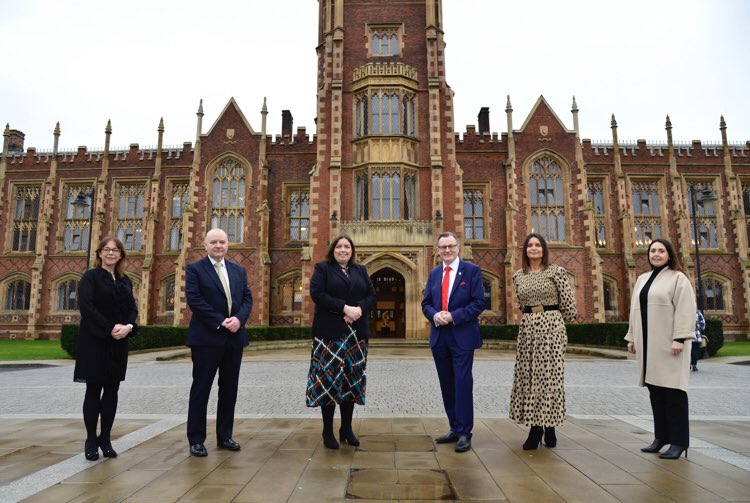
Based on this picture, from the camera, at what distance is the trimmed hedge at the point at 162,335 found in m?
16.7

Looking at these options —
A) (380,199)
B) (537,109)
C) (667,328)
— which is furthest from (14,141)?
(667,328)

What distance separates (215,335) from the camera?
473 cm

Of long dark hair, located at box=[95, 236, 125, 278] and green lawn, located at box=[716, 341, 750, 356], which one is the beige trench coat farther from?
green lawn, located at box=[716, 341, 750, 356]

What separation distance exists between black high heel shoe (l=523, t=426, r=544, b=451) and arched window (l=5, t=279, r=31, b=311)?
35119 mm

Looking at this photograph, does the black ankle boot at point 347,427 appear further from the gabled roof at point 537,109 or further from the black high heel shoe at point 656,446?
the gabled roof at point 537,109

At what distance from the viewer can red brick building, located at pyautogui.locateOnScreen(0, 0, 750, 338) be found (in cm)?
2364

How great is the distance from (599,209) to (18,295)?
37.2 meters

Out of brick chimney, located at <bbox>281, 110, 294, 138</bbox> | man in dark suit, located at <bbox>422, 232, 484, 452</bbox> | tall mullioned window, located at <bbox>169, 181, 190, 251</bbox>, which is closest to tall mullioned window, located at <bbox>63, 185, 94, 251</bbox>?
tall mullioned window, located at <bbox>169, 181, 190, 251</bbox>

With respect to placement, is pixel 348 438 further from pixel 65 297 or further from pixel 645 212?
pixel 65 297

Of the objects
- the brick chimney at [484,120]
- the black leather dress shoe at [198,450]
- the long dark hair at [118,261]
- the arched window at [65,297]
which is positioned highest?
the brick chimney at [484,120]

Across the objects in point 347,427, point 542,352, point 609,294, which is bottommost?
point 347,427

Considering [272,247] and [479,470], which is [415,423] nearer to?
→ [479,470]

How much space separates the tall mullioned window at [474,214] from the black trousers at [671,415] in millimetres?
23681

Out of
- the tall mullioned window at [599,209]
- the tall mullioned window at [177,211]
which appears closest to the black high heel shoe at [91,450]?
the tall mullioned window at [177,211]
